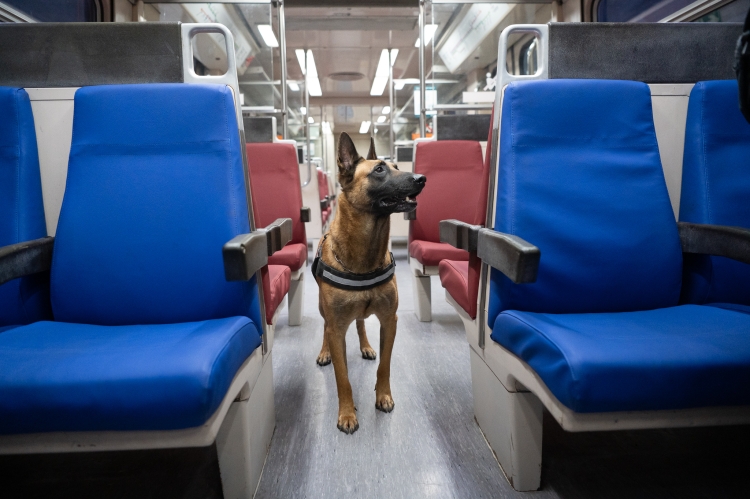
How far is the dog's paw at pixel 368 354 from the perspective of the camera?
209 cm

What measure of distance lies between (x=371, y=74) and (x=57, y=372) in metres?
11.3

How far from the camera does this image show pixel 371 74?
10.9m

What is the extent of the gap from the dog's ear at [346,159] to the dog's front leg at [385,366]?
1.81ft

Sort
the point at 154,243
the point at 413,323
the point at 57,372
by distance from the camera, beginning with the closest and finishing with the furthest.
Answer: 1. the point at 57,372
2. the point at 154,243
3. the point at 413,323

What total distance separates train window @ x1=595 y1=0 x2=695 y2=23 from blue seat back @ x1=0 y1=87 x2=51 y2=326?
2.60 m

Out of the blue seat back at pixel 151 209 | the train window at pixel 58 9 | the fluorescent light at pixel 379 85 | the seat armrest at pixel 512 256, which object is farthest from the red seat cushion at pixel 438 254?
the fluorescent light at pixel 379 85

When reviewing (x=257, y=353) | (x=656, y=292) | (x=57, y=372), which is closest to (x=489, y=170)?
A: (x=656, y=292)

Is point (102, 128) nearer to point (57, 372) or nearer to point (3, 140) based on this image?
point (3, 140)

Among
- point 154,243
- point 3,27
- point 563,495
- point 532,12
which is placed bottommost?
point 563,495

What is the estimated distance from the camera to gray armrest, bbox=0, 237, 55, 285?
1.06 m

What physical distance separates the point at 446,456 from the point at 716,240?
1.02 m

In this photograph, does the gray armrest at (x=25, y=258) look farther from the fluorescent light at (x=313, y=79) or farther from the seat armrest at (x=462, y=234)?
the fluorescent light at (x=313, y=79)

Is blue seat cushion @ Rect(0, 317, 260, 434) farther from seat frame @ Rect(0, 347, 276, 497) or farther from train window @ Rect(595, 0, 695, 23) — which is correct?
train window @ Rect(595, 0, 695, 23)

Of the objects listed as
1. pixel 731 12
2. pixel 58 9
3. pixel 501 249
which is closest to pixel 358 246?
pixel 501 249
